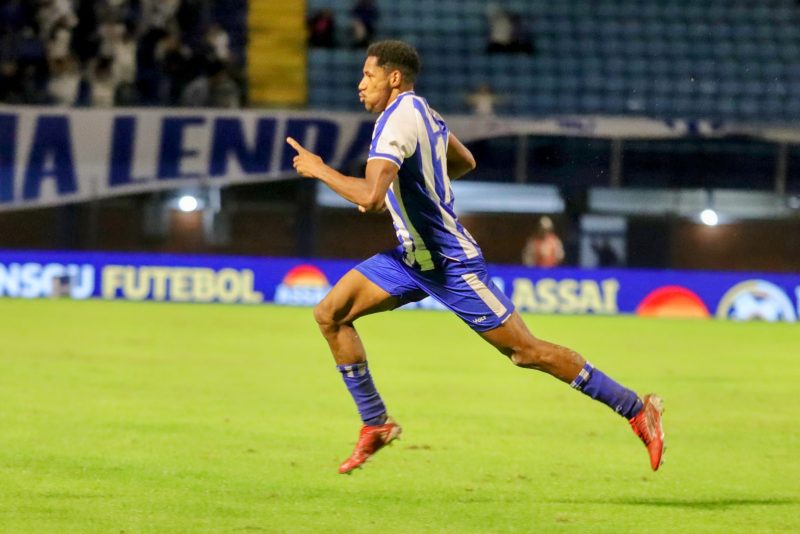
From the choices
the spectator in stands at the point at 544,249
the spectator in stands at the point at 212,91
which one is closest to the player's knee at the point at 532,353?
the spectator in stands at the point at 544,249

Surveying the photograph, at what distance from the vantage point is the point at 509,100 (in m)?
23.8

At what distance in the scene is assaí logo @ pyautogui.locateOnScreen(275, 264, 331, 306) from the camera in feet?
72.0

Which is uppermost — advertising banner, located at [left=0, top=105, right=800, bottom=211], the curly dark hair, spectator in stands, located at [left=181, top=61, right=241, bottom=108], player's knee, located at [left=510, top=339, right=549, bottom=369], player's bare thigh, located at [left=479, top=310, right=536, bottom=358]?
the curly dark hair

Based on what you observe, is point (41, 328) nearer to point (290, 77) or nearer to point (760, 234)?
point (290, 77)

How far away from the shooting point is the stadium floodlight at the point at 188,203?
73.9 ft

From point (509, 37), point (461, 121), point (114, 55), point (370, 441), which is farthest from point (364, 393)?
point (509, 37)

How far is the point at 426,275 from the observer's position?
682 centimetres

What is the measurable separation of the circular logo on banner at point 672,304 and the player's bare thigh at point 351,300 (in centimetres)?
Result: 1528

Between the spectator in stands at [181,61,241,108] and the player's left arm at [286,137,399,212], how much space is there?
1684 cm

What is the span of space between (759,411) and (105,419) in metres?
4.85

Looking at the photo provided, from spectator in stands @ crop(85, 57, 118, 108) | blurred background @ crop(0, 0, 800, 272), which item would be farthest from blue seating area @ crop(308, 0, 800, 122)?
spectator in stands @ crop(85, 57, 118, 108)

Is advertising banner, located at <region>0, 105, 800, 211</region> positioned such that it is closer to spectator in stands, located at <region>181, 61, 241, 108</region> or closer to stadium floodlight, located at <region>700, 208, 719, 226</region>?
spectator in stands, located at <region>181, 61, 241, 108</region>

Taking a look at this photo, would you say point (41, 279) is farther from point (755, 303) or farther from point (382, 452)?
point (382, 452)

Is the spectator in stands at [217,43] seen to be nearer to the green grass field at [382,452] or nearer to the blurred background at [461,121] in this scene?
the blurred background at [461,121]
